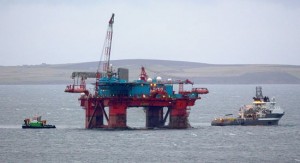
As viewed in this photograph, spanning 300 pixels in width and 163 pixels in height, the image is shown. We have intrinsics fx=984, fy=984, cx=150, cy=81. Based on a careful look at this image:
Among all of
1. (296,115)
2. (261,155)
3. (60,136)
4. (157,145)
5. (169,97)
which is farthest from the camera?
(296,115)

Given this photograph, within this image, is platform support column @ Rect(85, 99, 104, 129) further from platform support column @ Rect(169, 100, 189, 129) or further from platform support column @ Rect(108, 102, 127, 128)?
platform support column @ Rect(169, 100, 189, 129)

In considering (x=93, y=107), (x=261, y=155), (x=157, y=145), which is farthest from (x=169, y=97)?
(x=261, y=155)

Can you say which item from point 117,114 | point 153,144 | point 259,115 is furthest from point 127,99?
point 259,115

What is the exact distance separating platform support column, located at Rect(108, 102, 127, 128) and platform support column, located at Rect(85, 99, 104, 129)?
3.45 metres

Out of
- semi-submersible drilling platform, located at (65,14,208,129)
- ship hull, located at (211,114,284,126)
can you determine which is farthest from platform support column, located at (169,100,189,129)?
ship hull, located at (211,114,284,126)

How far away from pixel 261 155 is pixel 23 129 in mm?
45528

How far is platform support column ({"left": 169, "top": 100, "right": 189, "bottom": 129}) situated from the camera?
449 feet

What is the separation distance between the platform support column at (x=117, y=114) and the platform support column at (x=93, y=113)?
3.45m

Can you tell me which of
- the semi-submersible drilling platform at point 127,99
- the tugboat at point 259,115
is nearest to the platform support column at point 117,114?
the semi-submersible drilling platform at point 127,99

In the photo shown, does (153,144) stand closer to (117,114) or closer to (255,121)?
(117,114)

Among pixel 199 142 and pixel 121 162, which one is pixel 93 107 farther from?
pixel 121 162

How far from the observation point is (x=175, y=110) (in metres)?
137

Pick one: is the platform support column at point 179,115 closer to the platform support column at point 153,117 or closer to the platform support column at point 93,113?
the platform support column at point 153,117

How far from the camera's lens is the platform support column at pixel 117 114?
441ft
